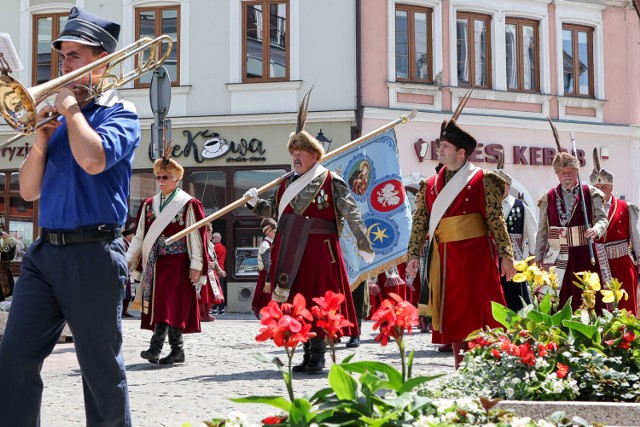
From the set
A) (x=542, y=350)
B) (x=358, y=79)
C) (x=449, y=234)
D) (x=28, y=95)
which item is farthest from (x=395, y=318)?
(x=358, y=79)

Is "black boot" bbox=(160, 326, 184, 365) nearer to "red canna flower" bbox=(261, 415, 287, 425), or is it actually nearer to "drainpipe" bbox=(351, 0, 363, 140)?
"red canna flower" bbox=(261, 415, 287, 425)

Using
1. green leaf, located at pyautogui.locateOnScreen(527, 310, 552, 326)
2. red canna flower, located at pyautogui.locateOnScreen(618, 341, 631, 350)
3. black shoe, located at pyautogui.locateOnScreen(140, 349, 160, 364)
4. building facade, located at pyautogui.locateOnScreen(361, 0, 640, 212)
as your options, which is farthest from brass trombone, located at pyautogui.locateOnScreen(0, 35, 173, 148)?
building facade, located at pyautogui.locateOnScreen(361, 0, 640, 212)

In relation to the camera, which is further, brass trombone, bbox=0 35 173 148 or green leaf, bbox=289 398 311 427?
brass trombone, bbox=0 35 173 148

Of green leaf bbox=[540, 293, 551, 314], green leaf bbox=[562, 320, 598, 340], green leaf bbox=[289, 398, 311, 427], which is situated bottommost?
green leaf bbox=[289, 398, 311, 427]

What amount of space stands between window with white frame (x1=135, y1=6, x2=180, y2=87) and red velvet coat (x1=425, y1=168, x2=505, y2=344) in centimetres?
1696

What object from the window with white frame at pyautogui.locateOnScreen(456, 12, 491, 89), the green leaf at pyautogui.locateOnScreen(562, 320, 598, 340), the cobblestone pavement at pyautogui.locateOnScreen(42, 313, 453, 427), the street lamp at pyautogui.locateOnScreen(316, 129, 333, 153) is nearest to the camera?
the green leaf at pyautogui.locateOnScreen(562, 320, 598, 340)

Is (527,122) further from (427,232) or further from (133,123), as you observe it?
(133,123)

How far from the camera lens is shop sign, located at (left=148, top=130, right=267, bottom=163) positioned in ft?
75.0

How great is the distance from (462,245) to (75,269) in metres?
3.87

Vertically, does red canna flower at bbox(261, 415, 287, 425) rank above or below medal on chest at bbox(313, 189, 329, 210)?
below

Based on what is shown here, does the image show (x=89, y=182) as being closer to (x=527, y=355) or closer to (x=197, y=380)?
(x=527, y=355)

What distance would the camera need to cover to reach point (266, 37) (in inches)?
914

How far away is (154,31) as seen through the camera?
24000 mm

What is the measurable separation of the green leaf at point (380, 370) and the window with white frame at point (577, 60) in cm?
2227
